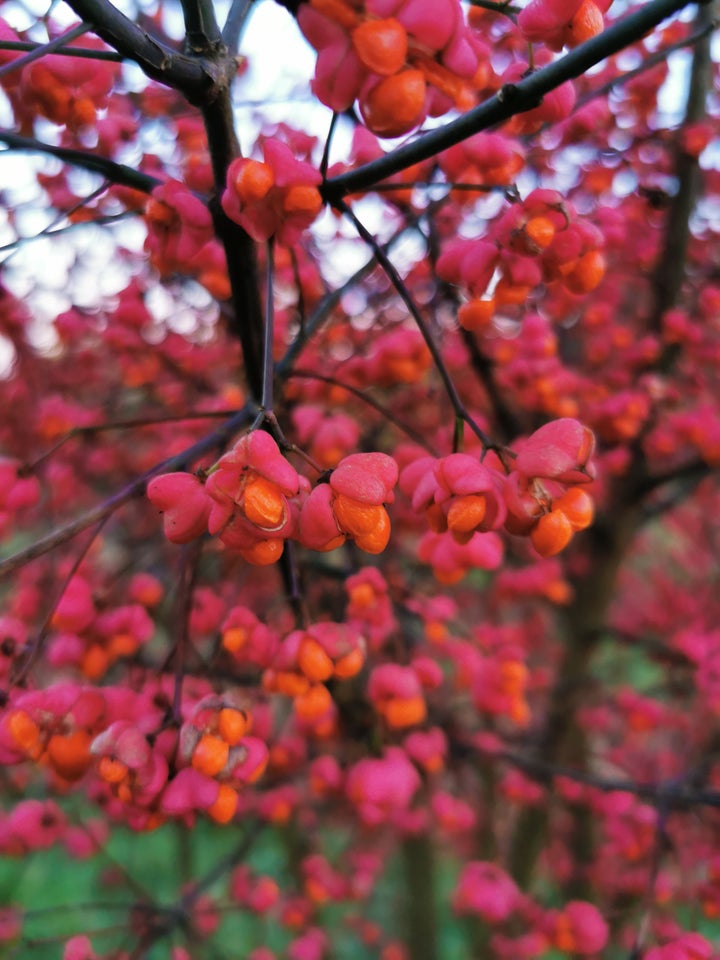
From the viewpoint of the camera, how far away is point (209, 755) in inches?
36.0

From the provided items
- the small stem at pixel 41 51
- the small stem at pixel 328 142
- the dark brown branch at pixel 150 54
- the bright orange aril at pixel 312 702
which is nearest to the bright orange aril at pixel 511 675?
the bright orange aril at pixel 312 702

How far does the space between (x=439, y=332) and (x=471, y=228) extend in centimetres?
59

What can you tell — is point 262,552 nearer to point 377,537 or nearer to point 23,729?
point 377,537

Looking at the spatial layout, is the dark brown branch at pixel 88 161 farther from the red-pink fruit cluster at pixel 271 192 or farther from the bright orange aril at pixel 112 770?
the bright orange aril at pixel 112 770

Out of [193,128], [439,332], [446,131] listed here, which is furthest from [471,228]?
[446,131]

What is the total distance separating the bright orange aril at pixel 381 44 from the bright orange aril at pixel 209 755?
2.77ft

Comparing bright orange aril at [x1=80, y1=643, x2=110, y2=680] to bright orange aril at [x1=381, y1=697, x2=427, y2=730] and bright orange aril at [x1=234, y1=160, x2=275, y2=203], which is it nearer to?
bright orange aril at [x1=381, y1=697, x2=427, y2=730]

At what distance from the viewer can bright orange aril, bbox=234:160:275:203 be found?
0.80 m

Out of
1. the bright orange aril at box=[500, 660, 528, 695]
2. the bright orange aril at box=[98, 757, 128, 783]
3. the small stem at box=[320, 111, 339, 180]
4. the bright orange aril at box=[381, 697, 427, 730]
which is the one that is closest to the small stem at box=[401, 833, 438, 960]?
the bright orange aril at box=[500, 660, 528, 695]

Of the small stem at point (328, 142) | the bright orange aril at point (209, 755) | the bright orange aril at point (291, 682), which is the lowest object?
the bright orange aril at point (291, 682)

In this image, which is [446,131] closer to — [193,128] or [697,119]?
[193,128]

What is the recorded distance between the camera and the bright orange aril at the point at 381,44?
24.2 inches

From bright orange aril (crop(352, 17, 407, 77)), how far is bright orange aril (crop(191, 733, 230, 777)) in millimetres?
844

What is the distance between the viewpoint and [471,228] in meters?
2.24
